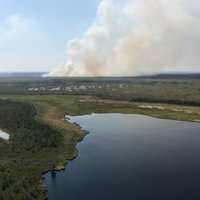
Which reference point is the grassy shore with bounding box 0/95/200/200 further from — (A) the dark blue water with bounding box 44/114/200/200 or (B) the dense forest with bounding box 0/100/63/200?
(A) the dark blue water with bounding box 44/114/200/200

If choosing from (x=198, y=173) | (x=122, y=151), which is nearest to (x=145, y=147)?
(x=122, y=151)

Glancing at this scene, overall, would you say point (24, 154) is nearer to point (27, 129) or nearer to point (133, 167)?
point (27, 129)

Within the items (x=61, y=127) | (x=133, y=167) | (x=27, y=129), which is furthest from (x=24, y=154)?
(x=61, y=127)

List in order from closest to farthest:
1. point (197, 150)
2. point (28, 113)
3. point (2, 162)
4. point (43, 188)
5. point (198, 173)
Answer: point (43, 188), point (198, 173), point (2, 162), point (197, 150), point (28, 113)

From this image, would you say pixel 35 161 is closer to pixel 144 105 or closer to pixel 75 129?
pixel 75 129

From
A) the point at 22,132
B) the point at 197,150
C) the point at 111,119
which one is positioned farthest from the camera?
the point at 111,119

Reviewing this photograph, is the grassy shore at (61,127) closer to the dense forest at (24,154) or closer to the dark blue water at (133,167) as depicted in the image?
the dense forest at (24,154)

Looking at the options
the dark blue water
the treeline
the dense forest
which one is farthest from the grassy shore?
the dark blue water

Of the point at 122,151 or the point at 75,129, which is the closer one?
the point at 122,151
